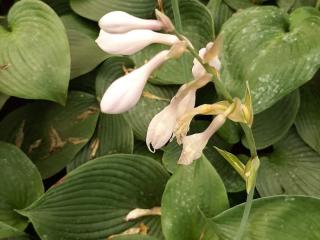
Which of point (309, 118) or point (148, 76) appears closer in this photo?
point (148, 76)

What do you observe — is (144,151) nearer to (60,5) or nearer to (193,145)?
(60,5)

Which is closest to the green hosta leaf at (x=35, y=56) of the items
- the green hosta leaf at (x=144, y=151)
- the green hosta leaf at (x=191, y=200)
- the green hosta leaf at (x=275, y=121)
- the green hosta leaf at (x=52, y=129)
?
the green hosta leaf at (x=52, y=129)

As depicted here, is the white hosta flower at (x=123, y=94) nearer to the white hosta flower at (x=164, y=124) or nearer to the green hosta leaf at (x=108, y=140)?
the white hosta flower at (x=164, y=124)

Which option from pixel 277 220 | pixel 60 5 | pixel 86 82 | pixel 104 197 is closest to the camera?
pixel 277 220

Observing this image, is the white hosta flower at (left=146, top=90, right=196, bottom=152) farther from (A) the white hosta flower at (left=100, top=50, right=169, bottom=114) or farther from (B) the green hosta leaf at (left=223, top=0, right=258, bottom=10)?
(B) the green hosta leaf at (left=223, top=0, right=258, bottom=10)

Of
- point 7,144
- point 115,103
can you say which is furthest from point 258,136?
point 115,103

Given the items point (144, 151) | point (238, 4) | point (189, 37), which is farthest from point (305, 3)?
point (144, 151)

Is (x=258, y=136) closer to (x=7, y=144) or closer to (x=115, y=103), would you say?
(x=7, y=144)
